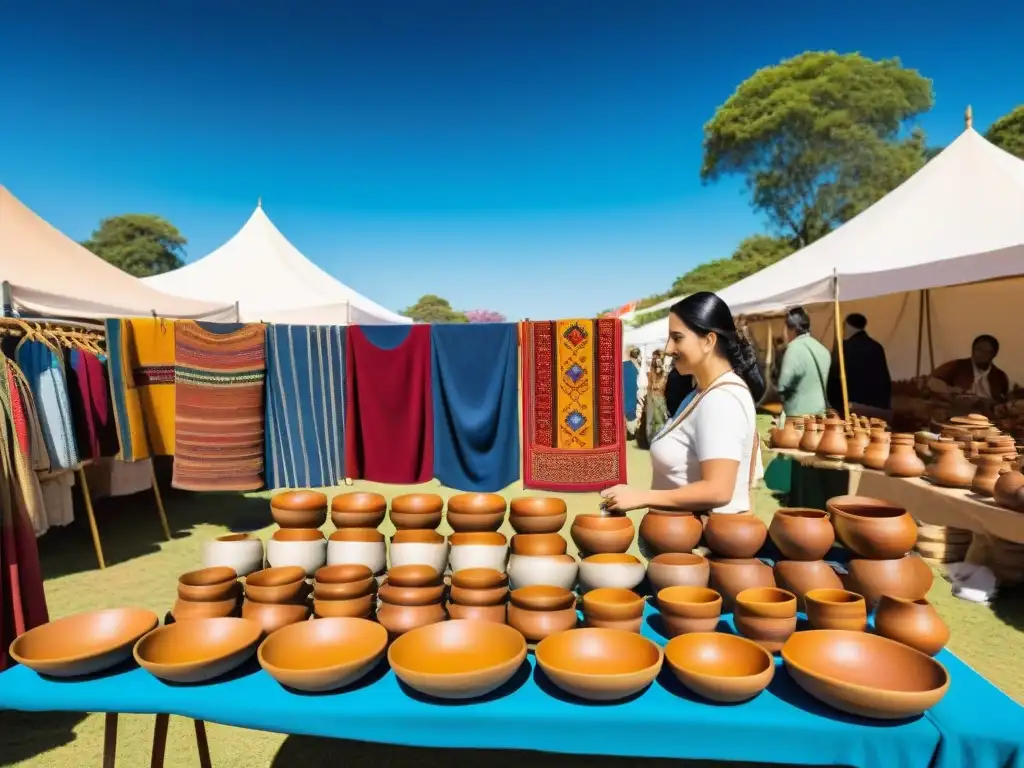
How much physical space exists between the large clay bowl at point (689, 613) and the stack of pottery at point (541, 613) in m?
0.22

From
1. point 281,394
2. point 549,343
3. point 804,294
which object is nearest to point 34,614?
point 281,394

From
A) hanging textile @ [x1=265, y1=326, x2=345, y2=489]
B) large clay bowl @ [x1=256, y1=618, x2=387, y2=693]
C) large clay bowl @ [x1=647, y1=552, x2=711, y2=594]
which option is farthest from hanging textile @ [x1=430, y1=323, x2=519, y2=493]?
large clay bowl @ [x1=256, y1=618, x2=387, y2=693]

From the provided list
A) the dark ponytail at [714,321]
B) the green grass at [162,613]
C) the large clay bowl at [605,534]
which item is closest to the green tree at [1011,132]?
the green grass at [162,613]

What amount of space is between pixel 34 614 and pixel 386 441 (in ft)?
6.39

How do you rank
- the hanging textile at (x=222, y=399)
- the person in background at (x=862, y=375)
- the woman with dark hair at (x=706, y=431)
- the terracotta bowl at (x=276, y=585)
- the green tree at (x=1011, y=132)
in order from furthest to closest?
1. the green tree at (x=1011, y=132)
2. the person in background at (x=862, y=375)
3. the hanging textile at (x=222, y=399)
4. the woman with dark hair at (x=706, y=431)
5. the terracotta bowl at (x=276, y=585)

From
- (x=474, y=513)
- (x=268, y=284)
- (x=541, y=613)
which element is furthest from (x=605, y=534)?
(x=268, y=284)

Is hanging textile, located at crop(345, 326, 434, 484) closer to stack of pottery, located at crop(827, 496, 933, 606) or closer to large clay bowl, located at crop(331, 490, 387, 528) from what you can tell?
large clay bowl, located at crop(331, 490, 387, 528)

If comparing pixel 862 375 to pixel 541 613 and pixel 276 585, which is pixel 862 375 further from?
pixel 276 585

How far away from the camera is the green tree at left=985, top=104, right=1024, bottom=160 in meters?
17.6

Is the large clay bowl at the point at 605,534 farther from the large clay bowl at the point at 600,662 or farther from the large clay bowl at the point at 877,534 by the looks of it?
the large clay bowl at the point at 877,534

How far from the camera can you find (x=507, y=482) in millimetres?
3766

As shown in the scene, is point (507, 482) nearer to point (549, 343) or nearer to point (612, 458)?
point (612, 458)

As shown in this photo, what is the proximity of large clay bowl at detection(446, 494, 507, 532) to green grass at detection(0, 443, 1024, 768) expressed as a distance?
95cm

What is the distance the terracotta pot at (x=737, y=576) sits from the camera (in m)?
1.48
